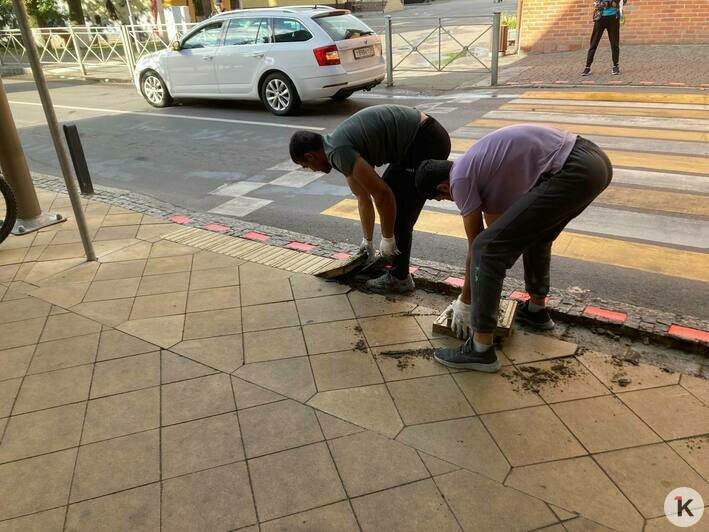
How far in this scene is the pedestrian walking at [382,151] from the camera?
3369mm

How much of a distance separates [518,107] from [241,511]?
27.7 ft

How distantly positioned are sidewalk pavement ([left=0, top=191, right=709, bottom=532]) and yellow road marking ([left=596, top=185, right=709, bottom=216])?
8.44 ft

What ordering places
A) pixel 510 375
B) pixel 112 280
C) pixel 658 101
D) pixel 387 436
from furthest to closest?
pixel 658 101 < pixel 112 280 < pixel 510 375 < pixel 387 436

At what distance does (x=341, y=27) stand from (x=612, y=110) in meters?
4.74

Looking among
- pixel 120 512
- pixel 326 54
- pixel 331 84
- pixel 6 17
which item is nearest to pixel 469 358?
pixel 120 512

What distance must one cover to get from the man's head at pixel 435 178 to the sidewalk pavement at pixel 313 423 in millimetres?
977

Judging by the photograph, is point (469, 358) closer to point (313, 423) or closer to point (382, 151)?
point (313, 423)

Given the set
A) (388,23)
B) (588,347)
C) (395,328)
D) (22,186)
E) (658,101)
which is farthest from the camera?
(388,23)

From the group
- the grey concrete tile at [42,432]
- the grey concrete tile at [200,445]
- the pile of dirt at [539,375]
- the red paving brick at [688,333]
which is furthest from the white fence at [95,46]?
the red paving brick at [688,333]

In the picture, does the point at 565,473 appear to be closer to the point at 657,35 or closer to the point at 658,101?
the point at 658,101

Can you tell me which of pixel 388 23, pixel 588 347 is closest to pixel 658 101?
pixel 388 23

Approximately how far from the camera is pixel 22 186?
5.31 meters

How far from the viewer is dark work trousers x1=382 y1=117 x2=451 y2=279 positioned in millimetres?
3449

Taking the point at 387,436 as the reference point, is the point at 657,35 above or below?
above
